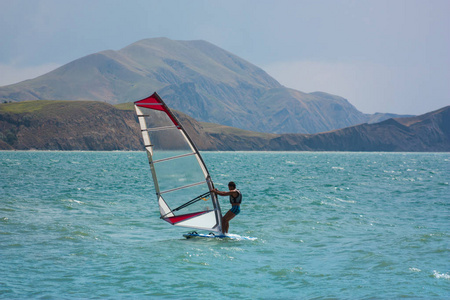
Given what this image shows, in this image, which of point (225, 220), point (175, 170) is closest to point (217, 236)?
point (225, 220)

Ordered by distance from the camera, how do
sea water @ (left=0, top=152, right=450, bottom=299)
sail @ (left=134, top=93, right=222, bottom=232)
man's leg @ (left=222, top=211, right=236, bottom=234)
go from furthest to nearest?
man's leg @ (left=222, top=211, right=236, bottom=234)
sail @ (left=134, top=93, right=222, bottom=232)
sea water @ (left=0, top=152, right=450, bottom=299)

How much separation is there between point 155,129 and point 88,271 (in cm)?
552

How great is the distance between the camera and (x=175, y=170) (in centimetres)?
1691

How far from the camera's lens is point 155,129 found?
53.9ft

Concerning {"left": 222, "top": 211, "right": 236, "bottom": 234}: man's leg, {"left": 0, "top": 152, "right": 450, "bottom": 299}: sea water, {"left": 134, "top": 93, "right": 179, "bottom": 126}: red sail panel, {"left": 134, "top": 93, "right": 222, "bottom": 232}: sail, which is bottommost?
{"left": 0, "top": 152, "right": 450, "bottom": 299}: sea water

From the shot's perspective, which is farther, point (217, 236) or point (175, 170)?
point (217, 236)

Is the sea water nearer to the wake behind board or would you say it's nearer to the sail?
the wake behind board

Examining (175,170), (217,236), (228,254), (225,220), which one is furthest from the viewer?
(217,236)

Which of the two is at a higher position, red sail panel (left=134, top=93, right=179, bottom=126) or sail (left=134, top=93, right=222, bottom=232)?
red sail panel (left=134, top=93, right=179, bottom=126)

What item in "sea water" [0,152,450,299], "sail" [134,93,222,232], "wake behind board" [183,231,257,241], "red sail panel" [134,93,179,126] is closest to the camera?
"sea water" [0,152,450,299]

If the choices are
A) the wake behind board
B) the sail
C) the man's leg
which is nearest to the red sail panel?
the sail

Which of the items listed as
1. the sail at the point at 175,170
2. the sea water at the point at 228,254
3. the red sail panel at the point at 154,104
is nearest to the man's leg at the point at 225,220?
the sail at the point at 175,170

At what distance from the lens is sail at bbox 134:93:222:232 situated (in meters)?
16.3

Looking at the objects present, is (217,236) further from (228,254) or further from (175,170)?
(175,170)
